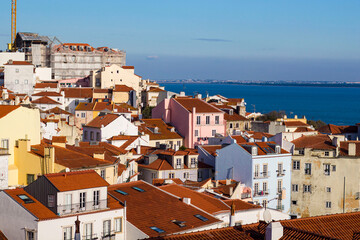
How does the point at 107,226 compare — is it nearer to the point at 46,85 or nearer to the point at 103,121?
the point at 103,121

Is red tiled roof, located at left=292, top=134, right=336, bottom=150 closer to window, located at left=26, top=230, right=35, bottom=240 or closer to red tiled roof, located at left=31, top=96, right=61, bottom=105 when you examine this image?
window, located at left=26, top=230, right=35, bottom=240

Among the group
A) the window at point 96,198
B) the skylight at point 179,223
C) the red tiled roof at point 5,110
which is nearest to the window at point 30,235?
the window at point 96,198

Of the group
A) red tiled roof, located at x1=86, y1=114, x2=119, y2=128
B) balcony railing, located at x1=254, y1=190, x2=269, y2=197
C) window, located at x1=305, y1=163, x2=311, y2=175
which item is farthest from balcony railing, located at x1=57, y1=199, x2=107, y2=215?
red tiled roof, located at x1=86, y1=114, x2=119, y2=128

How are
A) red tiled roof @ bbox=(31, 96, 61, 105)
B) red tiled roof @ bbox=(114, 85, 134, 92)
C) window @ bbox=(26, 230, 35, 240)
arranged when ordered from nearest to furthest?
window @ bbox=(26, 230, 35, 240) < red tiled roof @ bbox=(31, 96, 61, 105) < red tiled roof @ bbox=(114, 85, 134, 92)

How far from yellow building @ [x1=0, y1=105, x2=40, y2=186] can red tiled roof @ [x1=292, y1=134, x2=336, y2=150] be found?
18752 millimetres

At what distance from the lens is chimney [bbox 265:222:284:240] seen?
13185 mm

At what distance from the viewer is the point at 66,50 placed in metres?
97.8

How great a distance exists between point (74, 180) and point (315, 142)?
25197 millimetres

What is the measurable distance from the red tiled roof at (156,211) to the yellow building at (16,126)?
18.3 ft

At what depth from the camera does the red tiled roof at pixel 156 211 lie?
21312 millimetres

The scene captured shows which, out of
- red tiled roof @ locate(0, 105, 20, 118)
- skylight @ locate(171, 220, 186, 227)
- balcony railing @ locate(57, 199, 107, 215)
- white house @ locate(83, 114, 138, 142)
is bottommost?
white house @ locate(83, 114, 138, 142)

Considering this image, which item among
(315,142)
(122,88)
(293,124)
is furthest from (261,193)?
(122,88)

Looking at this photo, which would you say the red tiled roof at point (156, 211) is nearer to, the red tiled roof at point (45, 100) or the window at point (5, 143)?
the window at point (5, 143)

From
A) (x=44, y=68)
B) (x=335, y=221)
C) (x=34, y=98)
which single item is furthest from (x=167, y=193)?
(x=44, y=68)
